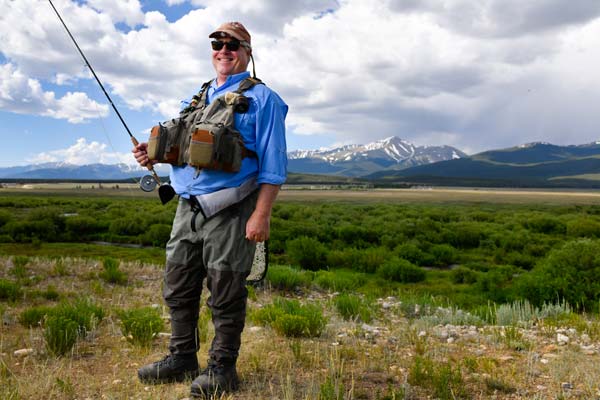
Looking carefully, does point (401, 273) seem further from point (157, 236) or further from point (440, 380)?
point (157, 236)

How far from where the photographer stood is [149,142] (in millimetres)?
3826

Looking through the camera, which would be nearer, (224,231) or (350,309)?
(224,231)

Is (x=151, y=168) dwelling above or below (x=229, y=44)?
below

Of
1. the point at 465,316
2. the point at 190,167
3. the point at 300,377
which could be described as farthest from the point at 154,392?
the point at 465,316

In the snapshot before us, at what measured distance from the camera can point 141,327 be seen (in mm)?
4844

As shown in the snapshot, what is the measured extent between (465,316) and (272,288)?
4993 millimetres

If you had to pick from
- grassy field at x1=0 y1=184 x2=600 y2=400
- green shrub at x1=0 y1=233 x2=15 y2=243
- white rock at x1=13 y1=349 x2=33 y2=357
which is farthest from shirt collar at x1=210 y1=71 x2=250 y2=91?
green shrub at x1=0 y1=233 x2=15 y2=243

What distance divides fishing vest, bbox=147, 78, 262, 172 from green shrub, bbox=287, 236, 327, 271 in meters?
15.5

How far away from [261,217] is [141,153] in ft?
5.04

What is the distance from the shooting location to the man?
348 cm

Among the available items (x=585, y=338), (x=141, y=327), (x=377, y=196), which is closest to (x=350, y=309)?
(x=585, y=338)

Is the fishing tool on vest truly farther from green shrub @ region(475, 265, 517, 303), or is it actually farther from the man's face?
green shrub @ region(475, 265, 517, 303)

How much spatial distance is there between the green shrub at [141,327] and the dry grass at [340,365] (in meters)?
0.11

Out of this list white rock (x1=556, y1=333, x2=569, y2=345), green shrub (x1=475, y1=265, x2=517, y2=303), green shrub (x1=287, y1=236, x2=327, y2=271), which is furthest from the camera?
green shrub (x1=287, y1=236, x2=327, y2=271)
